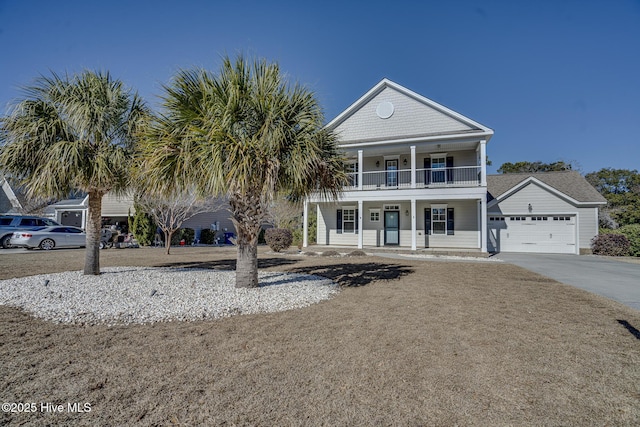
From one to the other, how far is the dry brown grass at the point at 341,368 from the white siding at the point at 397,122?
14572 mm

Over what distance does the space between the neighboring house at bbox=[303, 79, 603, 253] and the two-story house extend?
0.06 metres

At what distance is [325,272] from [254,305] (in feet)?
16.2

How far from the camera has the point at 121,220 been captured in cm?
2888

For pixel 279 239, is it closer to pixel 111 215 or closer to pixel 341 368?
pixel 341 368


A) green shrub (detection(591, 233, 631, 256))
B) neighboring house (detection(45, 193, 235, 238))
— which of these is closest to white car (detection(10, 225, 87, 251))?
neighboring house (detection(45, 193, 235, 238))

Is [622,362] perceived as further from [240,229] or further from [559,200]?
[559,200]

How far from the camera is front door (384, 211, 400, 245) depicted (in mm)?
20312

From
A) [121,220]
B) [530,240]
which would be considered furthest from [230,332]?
[121,220]

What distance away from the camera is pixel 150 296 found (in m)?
6.71

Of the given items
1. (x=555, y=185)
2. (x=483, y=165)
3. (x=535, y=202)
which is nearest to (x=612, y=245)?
(x=535, y=202)

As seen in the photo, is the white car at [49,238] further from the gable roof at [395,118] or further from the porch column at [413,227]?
the porch column at [413,227]

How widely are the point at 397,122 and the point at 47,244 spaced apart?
72.4 ft

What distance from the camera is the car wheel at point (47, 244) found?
738 inches

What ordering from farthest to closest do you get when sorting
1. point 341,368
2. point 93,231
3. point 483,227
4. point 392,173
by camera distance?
point 392,173
point 483,227
point 93,231
point 341,368
